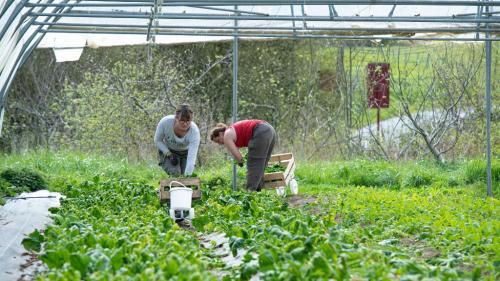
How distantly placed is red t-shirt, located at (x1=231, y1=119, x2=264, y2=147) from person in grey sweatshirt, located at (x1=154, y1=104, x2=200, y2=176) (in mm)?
533

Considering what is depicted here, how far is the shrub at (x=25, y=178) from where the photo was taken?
13742 millimetres

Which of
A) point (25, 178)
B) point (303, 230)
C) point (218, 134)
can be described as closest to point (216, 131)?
point (218, 134)

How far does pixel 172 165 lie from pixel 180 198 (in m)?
2.42

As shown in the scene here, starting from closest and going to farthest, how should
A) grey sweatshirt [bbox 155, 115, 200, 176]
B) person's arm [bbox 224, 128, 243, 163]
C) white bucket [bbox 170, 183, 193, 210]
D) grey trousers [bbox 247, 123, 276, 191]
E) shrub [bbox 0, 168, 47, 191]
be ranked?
white bucket [bbox 170, 183, 193, 210], person's arm [bbox 224, 128, 243, 163], grey sweatshirt [bbox 155, 115, 200, 176], grey trousers [bbox 247, 123, 276, 191], shrub [bbox 0, 168, 47, 191]

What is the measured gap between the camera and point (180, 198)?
10.8m

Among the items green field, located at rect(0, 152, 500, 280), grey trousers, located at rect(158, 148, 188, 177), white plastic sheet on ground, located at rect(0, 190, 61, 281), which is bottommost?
white plastic sheet on ground, located at rect(0, 190, 61, 281)

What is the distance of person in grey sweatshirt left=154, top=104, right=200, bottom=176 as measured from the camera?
39.8 feet

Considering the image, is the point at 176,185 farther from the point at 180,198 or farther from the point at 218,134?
the point at 218,134

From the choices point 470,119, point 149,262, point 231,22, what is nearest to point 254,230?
point 149,262

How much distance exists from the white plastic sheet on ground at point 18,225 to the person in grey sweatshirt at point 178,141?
1.54m

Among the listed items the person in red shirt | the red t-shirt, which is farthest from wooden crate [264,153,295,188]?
the red t-shirt

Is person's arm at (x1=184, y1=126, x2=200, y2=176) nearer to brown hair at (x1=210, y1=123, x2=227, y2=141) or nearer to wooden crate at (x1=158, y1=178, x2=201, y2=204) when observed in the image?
brown hair at (x1=210, y1=123, x2=227, y2=141)

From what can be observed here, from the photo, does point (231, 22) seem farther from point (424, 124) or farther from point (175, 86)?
point (424, 124)

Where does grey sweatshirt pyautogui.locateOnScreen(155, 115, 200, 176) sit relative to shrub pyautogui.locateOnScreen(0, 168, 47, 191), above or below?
above
